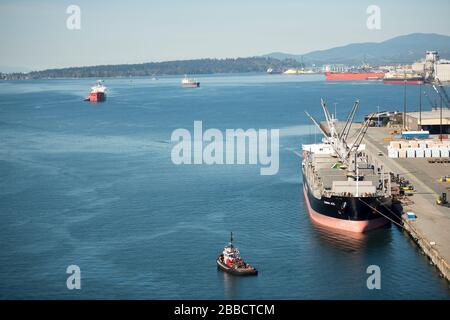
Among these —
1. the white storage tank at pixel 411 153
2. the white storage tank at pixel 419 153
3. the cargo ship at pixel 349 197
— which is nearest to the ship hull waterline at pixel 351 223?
the cargo ship at pixel 349 197

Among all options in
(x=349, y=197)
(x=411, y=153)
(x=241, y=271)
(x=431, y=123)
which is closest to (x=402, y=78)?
(x=431, y=123)

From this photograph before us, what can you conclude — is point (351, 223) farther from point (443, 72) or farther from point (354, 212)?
point (443, 72)

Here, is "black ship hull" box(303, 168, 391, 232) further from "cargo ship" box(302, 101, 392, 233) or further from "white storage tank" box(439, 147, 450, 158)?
"white storage tank" box(439, 147, 450, 158)

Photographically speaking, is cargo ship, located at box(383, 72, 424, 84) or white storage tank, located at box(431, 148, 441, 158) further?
cargo ship, located at box(383, 72, 424, 84)

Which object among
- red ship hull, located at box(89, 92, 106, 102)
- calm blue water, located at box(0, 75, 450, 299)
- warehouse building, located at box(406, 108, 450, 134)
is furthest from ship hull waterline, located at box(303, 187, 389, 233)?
red ship hull, located at box(89, 92, 106, 102)

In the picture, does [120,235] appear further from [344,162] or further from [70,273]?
[344,162]

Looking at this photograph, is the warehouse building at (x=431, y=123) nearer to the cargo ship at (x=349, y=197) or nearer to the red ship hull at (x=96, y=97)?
the cargo ship at (x=349, y=197)
